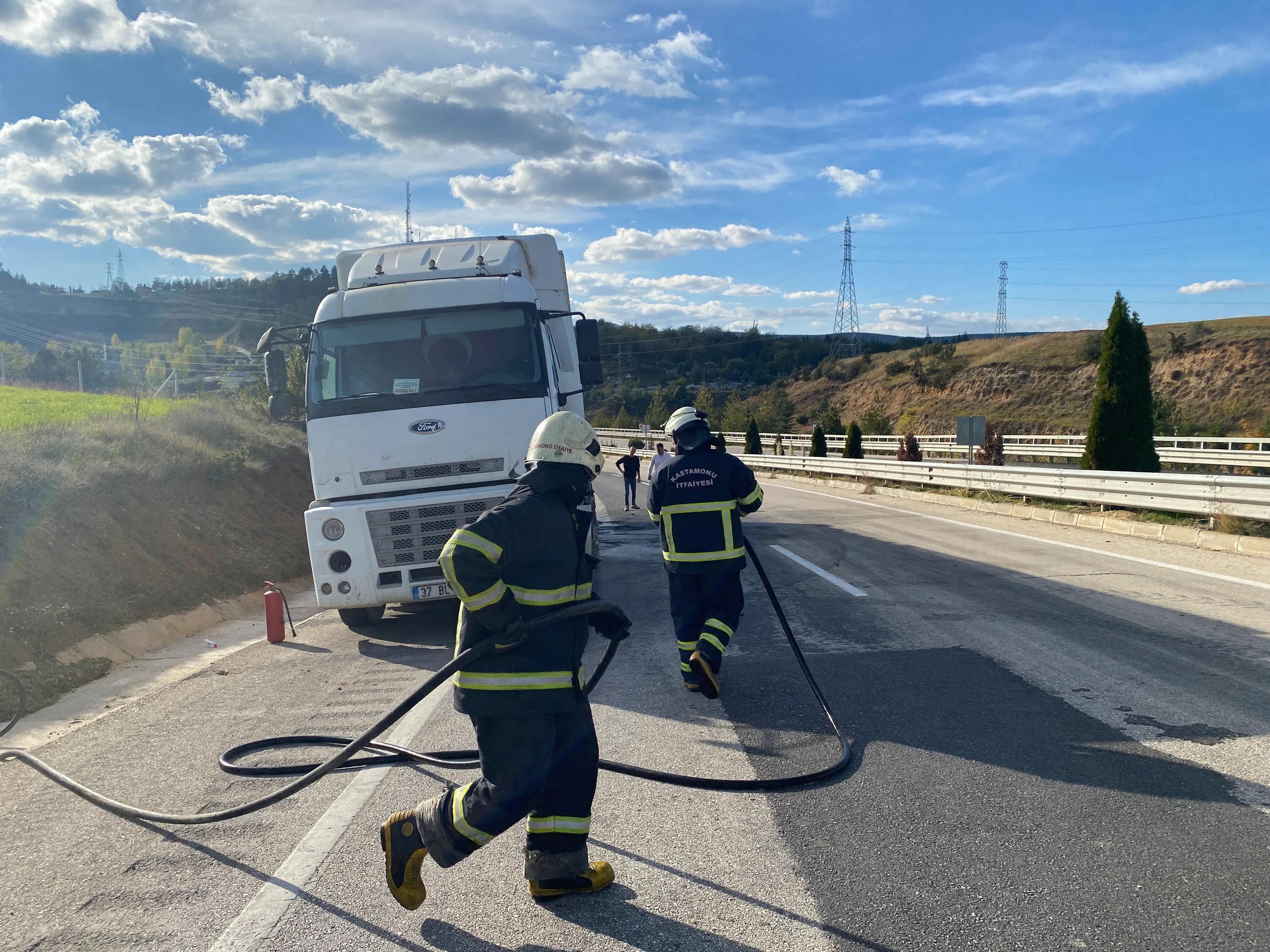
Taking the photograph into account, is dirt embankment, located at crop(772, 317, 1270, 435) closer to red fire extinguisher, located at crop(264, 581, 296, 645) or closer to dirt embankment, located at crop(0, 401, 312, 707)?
dirt embankment, located at crop(0, 401, 312, 707)

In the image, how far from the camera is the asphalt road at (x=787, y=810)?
9.86 feet

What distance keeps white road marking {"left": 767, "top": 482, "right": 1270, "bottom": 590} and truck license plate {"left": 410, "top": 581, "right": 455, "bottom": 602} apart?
8049 mm

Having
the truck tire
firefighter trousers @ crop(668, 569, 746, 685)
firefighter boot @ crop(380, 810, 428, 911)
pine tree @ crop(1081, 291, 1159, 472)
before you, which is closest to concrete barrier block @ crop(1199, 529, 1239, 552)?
pine tree @ crop(1081, 291, 1159, 472)

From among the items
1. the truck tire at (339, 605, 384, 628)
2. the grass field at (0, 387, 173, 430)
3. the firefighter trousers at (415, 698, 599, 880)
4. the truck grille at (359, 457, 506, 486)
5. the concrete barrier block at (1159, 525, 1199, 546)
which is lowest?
the truck tire at (339, 605, 384, 628)

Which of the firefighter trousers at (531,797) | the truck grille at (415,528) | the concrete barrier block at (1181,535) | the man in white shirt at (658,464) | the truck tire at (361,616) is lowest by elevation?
the truck tire at (361,616)

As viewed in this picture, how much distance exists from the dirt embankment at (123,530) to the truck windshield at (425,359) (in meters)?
3.17

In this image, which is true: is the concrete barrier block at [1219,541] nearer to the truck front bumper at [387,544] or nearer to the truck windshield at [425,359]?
the truck windshield at [425,359]

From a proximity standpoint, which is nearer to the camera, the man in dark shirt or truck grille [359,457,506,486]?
truck grille [359,457,506,486]

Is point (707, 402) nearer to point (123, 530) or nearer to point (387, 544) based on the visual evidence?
point (123, 530)

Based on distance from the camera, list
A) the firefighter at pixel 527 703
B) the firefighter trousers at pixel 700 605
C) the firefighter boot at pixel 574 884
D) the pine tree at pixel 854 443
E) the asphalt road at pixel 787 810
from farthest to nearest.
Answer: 1. the pine tree at pixel 854 443
2. the firefighter trousers at pixel 700 605
3. the firefighter boot at pixel 574 884
4. the firefighter at pixel 527 703
5. the asphalt road at pixel 787 810

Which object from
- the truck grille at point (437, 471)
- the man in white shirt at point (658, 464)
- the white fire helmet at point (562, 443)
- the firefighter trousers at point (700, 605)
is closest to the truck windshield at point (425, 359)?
the truck grille at point (437, 471)

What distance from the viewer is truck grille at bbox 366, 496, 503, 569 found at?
779 cm

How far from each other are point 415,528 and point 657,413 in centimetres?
7445

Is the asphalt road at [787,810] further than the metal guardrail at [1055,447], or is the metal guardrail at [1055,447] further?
the metal guardrail at [1055,447]
